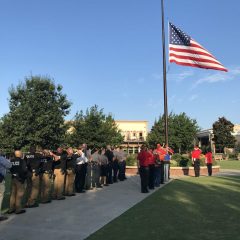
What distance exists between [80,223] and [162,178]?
32.7ft

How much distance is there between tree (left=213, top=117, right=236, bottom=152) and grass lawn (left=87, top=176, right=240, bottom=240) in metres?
59.6

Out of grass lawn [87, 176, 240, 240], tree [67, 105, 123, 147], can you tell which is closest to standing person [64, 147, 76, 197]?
grass lawn [87, 176, 240, 240]

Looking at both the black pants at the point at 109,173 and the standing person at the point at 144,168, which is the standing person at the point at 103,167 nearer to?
the black pants at the point at 109,173

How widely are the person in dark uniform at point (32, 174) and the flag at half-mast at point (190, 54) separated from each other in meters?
9.44

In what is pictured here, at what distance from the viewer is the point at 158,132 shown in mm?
64125

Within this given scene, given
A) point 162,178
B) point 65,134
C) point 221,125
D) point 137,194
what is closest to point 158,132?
point 221,125

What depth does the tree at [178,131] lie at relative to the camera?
63769 mm

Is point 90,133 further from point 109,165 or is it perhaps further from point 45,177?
point 45,177

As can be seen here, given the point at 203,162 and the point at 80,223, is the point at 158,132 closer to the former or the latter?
the point at 203,162

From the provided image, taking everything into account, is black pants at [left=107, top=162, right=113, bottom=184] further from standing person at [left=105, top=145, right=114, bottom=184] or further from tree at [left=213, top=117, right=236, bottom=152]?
tree at [left=213, top=117, right=236, bottom=152]

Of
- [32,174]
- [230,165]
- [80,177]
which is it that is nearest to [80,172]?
[80,177]

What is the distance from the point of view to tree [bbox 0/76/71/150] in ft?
115

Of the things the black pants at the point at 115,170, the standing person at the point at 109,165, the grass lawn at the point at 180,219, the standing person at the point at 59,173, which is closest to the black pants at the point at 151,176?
the grass lawn at the point at 180,219

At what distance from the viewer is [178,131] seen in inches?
2630
